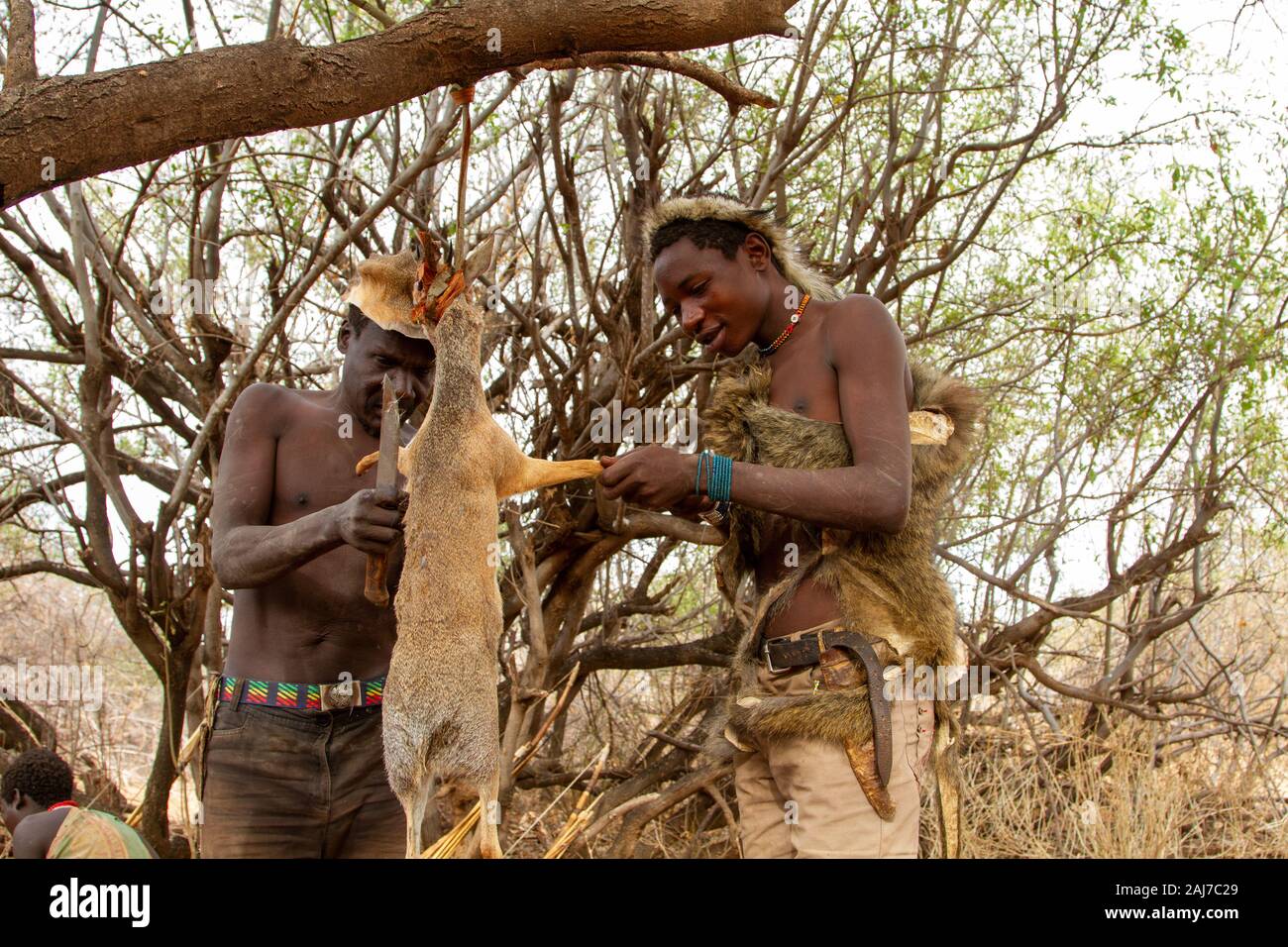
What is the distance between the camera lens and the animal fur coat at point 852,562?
3.05 meters

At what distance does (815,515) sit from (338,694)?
5.11ft

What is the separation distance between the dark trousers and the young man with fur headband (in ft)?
3.42

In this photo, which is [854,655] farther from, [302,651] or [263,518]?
[263,518]

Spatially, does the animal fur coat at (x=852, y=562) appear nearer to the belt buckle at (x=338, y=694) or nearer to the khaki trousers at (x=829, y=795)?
the khaki trousers at (x=829, y=795)

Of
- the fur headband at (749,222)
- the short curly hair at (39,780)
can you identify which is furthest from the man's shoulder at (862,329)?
the short curly hair at (39,780)

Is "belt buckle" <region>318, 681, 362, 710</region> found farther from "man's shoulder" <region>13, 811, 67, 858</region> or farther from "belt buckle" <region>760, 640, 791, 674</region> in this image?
"belt buckle" <region>760, 640, 791, 674</region>

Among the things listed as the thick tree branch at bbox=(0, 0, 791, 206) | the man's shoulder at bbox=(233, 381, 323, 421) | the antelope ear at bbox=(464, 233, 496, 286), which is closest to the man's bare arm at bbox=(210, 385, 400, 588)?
the man's shoulder at bbox=(233, 381, 323, 421)

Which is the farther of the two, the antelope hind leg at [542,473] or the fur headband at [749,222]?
the fur headband at [749,222]

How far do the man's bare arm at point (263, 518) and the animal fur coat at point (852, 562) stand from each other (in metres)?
1.04

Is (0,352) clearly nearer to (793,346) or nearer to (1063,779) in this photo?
(793,346)

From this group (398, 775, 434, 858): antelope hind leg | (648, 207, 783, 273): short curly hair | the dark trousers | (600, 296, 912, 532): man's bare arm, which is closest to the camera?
(398, 775, 434, 858): antelope hind leg

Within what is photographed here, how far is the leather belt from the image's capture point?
2930mm

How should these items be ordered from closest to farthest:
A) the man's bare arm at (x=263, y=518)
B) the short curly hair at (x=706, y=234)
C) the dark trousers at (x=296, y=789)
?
the man's bare arm at (x=263, y=518)
the short curly hair at (x=706, y=234)
the dark trousers at (x=296, y=789)

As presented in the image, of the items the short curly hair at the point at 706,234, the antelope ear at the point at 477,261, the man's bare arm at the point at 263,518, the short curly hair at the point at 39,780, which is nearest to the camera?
the antelope ear at the point at 477,261
